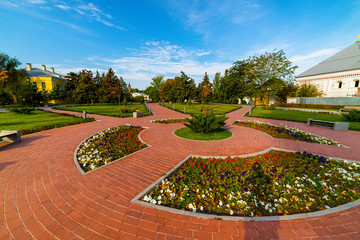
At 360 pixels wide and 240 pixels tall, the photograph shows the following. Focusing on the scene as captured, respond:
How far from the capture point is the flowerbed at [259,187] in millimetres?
2992

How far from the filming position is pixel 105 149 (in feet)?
19.2

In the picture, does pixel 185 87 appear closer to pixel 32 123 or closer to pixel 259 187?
pixel 32 123

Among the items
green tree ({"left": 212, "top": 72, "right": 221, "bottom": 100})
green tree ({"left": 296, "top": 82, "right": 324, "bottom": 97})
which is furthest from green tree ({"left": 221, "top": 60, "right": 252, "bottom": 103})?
green tree ({"left": 296, "top": 82, "right": 324, "bottom": 97})

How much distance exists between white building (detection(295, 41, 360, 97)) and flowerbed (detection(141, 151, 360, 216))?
1596 inches

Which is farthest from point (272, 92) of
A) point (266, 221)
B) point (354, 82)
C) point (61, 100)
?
point (61, 100)

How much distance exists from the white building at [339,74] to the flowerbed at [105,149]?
4462 centimetres

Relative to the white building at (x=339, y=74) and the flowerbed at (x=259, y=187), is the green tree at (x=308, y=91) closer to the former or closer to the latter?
the white building at (x=339, y=74)

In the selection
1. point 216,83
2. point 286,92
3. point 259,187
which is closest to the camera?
point 259,187

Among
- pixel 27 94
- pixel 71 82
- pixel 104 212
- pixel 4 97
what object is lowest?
pixel 104 212

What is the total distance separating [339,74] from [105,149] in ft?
167

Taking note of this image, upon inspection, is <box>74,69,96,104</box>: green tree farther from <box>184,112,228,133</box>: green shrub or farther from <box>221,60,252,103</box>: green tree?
<box>221,60,252,103</box>: green tree

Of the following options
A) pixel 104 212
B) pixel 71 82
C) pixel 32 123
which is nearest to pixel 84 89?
pixel 71 82

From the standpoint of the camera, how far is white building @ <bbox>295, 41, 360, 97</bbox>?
31258 mm

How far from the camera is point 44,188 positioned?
3404 millimetres
